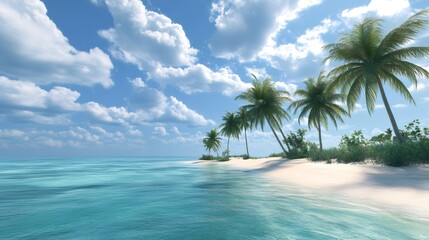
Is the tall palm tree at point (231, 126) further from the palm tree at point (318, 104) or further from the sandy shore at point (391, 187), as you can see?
the sandy shore at point (391, 187)

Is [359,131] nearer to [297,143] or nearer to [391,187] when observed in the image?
[297,143]

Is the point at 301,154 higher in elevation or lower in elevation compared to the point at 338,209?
higher

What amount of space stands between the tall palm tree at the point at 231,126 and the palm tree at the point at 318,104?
957 inches

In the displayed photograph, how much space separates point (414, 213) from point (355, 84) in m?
14.9

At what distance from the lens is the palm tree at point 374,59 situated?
54.8 ft

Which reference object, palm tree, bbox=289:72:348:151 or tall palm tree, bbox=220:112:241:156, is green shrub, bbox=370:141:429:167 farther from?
tall palm tree, bbox=220:112:241:156

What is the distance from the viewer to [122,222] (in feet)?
18.5

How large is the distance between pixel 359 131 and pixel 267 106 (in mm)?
10768

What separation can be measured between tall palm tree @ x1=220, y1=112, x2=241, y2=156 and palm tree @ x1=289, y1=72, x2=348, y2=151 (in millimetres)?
24304

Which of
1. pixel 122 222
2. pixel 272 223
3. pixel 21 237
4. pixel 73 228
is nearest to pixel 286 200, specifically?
pixel 272 223

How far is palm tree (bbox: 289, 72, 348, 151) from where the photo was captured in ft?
93.1

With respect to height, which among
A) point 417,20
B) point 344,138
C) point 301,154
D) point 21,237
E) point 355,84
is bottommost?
point 21,237

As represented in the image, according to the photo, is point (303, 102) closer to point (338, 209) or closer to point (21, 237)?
point (338, 209)

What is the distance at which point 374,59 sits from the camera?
18.1 meters
